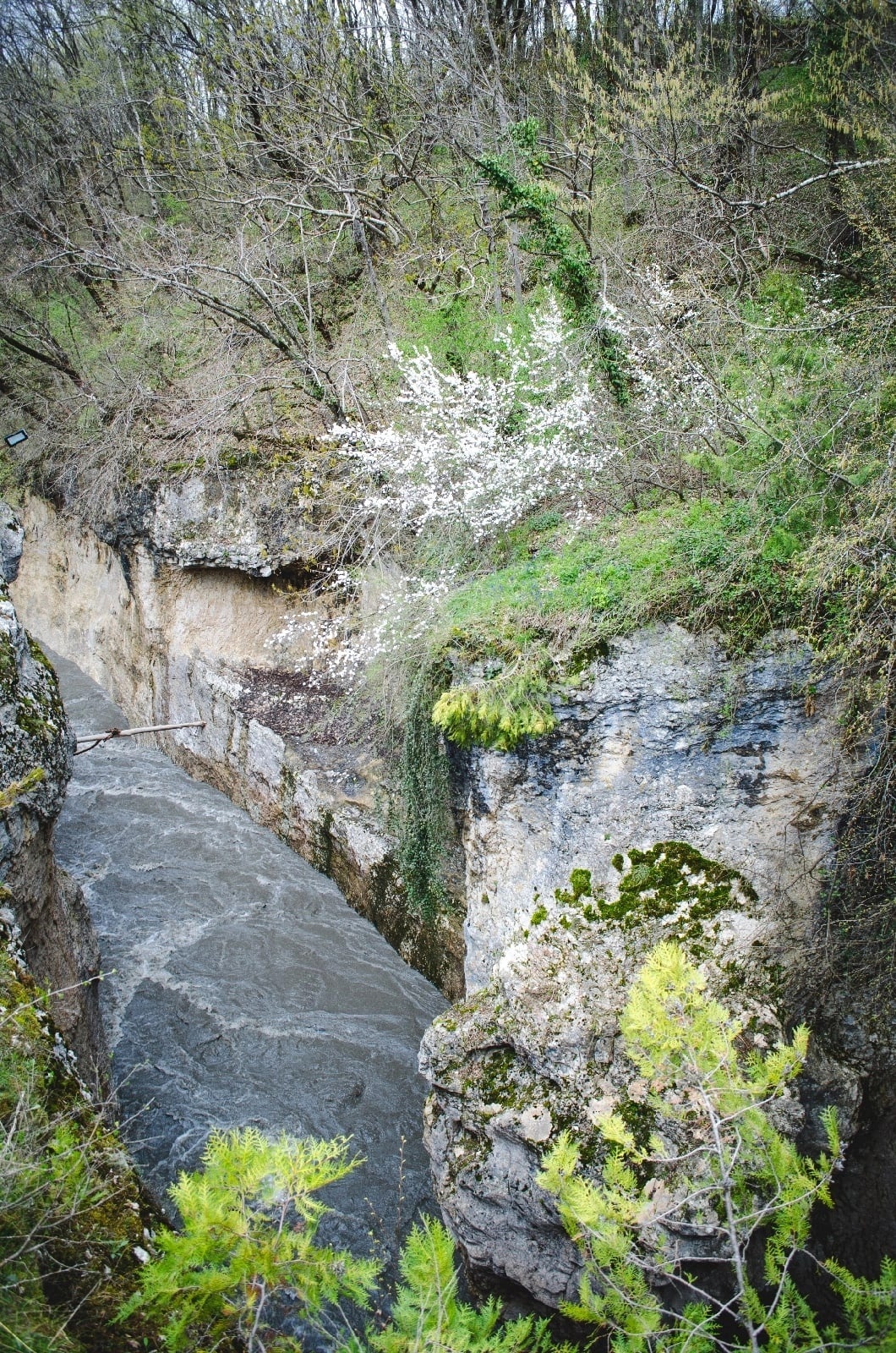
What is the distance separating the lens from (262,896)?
7711mm

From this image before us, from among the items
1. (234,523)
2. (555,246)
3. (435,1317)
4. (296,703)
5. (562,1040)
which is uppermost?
(555,246)

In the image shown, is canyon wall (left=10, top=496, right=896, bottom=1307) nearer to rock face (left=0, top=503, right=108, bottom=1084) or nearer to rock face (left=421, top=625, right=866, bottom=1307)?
rock face (left=421, top=625, right=866, bottom=1307)

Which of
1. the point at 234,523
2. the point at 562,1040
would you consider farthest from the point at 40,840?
the point at 234,523

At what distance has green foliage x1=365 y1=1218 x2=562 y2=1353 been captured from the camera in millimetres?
1694

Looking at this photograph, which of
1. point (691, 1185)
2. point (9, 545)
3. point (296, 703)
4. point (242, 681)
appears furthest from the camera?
point (242, 681)

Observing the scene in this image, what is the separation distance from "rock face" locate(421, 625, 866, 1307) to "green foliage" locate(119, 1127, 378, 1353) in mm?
2548

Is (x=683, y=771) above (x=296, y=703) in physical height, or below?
above

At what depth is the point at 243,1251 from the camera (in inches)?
64.6

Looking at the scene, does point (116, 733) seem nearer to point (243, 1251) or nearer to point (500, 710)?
point (500, 710)

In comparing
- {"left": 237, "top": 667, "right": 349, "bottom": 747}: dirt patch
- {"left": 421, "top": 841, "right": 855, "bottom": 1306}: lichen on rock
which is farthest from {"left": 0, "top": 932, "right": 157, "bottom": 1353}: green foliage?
{"left": 237, "top": 667, "right": 349, "bottom": 747}: dirt patch

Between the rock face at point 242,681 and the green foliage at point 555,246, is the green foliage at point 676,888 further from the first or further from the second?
the green foliage at point 555,246

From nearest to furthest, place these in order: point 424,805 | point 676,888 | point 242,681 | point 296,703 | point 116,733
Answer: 1. point 676,888
2. point 424,805
3. point 116,733
4. point 296,703
5. point 242,681

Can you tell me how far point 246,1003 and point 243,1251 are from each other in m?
5.33

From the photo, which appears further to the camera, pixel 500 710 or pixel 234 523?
pixel 234 523
